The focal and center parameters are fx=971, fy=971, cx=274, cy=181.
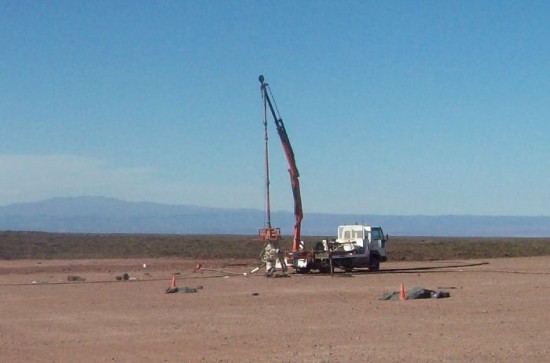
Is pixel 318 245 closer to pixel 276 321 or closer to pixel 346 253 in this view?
pixel 346 253

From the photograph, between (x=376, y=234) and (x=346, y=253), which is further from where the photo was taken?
(x=376, y=234)

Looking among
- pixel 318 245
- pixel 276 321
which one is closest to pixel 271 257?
pixel 318 245

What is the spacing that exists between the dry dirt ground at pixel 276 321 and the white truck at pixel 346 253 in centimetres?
478

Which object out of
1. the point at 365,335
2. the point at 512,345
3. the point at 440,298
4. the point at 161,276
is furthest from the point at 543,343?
the point at 161,276

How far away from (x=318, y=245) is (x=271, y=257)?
3.90 m

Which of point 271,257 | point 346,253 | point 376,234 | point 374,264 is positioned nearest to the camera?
point 271,257

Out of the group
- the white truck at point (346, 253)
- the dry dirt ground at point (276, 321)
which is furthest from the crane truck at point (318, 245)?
the dry dirt ground at point (276, 321)

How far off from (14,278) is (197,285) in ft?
34.6

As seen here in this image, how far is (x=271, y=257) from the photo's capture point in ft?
135

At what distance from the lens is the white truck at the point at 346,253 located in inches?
1689

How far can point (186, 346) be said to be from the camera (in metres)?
18.2

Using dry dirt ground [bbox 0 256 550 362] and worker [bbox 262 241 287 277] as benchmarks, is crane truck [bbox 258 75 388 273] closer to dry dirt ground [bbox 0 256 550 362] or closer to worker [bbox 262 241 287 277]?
worker [bbox 262 241 287 277]

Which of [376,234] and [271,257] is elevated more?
[376,234]

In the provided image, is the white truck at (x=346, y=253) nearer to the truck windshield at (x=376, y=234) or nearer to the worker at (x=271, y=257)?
the truck windshield at (x=376, y=234)
